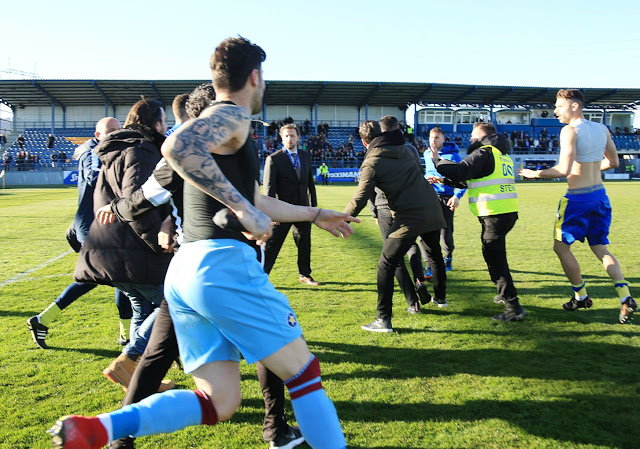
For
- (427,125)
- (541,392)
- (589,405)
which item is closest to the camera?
(589,405)

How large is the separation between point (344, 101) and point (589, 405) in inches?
1858

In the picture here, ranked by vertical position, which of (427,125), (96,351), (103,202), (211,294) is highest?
(427,125)

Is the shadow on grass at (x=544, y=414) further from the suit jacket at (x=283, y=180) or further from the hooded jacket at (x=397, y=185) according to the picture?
the suit jacket at (x=283, y=180)

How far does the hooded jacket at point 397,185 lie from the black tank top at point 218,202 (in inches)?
94.7

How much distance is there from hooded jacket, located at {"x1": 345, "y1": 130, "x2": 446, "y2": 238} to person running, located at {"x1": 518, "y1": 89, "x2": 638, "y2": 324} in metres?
1.19

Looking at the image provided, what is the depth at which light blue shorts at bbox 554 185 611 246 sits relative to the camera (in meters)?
4.95

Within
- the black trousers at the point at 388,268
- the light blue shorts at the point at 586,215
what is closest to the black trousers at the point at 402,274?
the black trousers at the point at 388,268

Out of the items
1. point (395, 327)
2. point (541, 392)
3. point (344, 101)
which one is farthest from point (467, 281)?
point (344, 101)

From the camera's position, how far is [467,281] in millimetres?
6531

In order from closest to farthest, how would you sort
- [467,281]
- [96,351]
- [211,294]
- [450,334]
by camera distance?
[211,294] → [96,351] → [450,334] → [467,281]

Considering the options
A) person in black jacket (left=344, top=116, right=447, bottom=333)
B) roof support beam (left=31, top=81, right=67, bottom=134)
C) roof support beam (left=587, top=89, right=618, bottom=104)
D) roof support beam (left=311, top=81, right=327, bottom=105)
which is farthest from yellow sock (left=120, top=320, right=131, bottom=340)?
roof support beam (left=587, top=89, right=618, bottom=104)

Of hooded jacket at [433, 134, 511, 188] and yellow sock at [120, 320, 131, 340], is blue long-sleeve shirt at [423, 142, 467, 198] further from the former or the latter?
yellow sock at [120, 320, 131, 340]

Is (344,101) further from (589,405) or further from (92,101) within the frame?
(589,405)

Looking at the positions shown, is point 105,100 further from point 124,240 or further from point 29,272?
point 124,240
